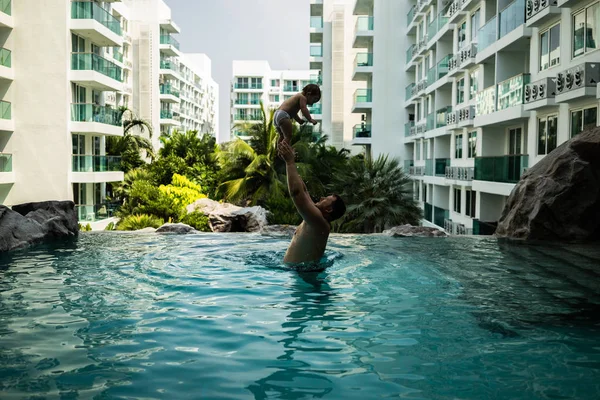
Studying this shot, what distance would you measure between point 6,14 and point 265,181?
16595 mm

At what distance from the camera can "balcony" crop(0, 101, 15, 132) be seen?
32.1 metres

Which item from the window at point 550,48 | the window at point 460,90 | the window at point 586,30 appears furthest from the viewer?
the window at point 460,90

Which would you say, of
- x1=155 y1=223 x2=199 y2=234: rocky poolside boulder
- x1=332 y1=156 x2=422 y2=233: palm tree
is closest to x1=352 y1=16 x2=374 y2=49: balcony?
x1=332 y1=156 x2=422 y2=233: palm tree

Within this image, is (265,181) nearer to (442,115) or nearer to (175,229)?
(442,115)

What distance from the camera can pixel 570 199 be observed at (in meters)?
14.9

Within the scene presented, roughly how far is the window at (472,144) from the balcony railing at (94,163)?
21.7m

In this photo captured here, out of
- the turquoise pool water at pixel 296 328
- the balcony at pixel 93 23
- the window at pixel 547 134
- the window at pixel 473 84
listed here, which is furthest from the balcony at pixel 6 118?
the window at pixel 547 134

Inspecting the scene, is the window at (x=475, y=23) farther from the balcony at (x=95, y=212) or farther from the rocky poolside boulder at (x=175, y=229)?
the balcony at (x=95, y=212)

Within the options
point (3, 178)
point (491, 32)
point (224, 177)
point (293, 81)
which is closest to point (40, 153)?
point (3, 178)

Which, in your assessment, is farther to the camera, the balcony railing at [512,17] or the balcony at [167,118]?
the balcony at [167,118]

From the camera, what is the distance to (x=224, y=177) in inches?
1441

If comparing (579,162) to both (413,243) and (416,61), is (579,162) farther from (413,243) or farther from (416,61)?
(416,61)

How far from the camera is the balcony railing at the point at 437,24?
3900 centimetres

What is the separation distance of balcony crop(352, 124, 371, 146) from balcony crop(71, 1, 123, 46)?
21.9 metres
